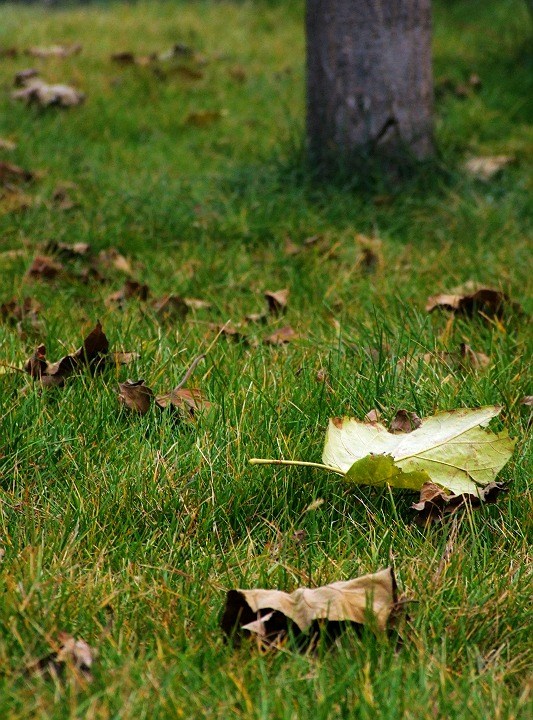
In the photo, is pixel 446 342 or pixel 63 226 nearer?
pixel 446 342

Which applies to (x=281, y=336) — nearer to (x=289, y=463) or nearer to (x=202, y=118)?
(x=289, y=463)

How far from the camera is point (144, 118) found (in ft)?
18.3

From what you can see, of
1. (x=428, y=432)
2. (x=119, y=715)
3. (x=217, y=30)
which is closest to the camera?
(x=119, y=715)

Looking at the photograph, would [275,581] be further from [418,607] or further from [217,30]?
[217,30]

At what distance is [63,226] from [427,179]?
1.77 m

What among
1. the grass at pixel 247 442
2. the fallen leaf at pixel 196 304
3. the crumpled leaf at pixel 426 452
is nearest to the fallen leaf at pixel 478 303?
the grass at pixel 247 442

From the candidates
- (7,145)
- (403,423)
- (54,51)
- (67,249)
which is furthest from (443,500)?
(54,51)

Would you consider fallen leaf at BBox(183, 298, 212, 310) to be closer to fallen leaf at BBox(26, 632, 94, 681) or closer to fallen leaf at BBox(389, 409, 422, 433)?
fallen leaf at BBox(389, 409, 422, 433)

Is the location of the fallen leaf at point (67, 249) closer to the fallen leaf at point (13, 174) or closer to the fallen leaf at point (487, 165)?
the fallen leaf at point (13, 174)

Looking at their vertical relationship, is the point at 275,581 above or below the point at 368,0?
below

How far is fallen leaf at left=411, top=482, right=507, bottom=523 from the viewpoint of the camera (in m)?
1.95

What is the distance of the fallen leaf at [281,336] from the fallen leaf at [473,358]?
0.51m

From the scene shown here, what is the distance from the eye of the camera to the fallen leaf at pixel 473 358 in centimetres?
261

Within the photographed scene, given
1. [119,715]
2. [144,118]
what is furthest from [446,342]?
[144,118]
